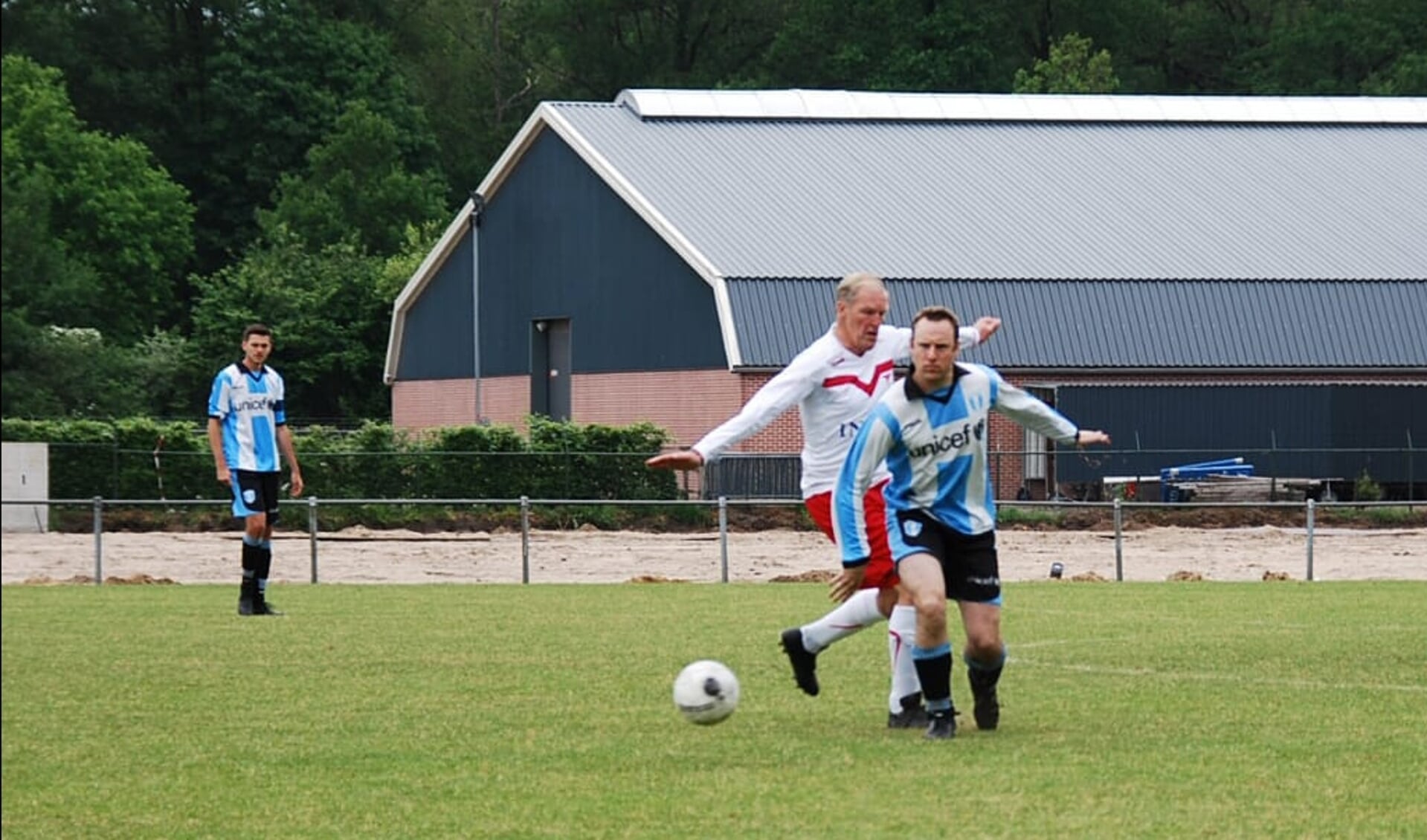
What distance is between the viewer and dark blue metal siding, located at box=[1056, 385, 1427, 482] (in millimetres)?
46531

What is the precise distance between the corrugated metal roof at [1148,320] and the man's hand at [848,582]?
36.9 m

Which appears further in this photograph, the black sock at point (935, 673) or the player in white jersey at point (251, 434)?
the player in white jersey at point (251, 434)

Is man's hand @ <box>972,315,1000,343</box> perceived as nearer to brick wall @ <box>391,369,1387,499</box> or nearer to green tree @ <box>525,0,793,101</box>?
brick wall @ <box>391,369,1387,499</box>

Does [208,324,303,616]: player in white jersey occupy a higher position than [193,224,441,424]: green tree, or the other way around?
[193,224,441,424]: green tree

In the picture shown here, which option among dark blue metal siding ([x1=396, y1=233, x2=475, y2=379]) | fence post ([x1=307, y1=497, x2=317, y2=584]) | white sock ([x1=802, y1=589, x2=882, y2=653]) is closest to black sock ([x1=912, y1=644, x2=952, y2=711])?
white sock ([x1=802, y1=589, x2=882, y2=653])

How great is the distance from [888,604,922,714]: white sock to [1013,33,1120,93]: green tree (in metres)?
70.7

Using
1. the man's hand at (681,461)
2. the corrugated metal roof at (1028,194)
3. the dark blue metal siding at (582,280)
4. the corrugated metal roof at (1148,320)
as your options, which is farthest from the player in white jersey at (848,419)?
the dark blue metal siding at (582,280)

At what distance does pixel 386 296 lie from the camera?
6769cm

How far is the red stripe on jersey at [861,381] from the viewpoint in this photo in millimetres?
10570

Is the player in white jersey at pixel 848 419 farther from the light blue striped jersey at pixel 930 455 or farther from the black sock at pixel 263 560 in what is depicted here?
the black sock at pixel 263 560

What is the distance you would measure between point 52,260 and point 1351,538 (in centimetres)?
3669

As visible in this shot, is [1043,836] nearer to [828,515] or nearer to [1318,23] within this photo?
[828,515]

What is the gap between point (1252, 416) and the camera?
1853 inches

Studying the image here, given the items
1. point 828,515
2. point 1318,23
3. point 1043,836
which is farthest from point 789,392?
point 1318,23
